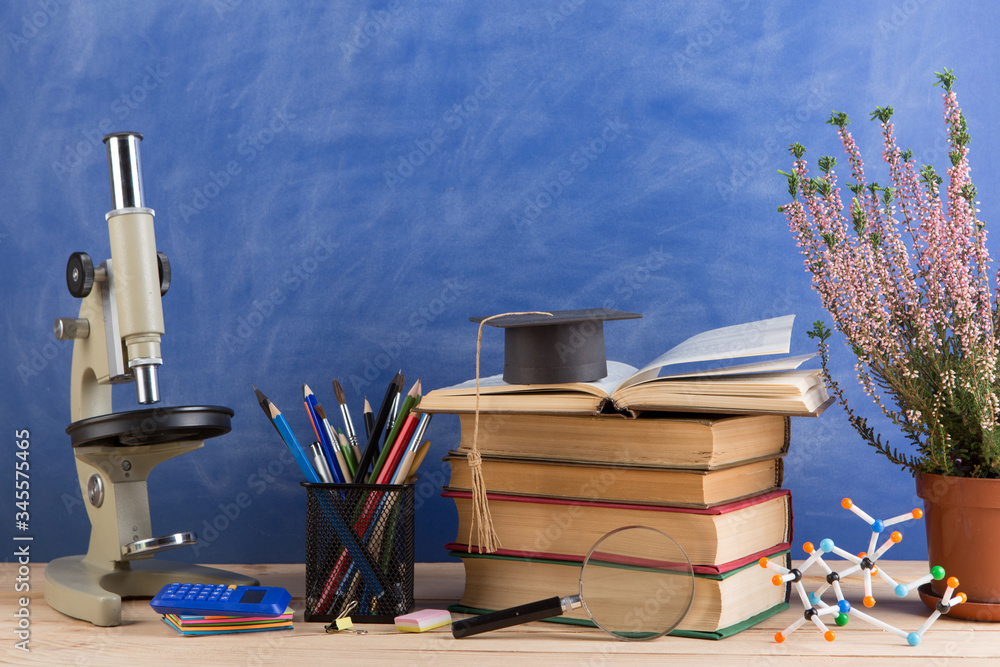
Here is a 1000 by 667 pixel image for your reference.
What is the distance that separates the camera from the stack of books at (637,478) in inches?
30.6

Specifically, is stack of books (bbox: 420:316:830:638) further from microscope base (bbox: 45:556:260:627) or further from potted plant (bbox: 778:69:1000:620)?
microscope base (bbox: 45:556:260:627)

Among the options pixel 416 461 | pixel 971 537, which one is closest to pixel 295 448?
pixel 416 461

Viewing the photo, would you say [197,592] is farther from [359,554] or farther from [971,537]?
[971,537]

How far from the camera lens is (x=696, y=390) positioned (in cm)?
77

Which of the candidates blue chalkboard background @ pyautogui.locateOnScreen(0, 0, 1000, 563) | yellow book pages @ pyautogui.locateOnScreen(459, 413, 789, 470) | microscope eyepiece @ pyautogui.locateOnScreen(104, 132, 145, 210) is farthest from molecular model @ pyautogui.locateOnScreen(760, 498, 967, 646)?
microscope eyepiece @ pyautogui.locateOnScreen(104, 132, 145, 210)

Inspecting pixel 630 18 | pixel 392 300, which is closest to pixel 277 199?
pixel 392 300

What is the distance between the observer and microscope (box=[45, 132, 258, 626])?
0.86 meters

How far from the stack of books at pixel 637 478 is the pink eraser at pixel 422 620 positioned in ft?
0.18

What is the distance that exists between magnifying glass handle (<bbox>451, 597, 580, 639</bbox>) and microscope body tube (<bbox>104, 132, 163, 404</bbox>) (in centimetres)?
42

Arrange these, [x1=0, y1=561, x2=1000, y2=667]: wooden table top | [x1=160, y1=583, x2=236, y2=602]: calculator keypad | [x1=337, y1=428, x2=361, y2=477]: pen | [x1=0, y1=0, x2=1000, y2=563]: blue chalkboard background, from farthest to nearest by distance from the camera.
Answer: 1. [x1=0, y1=0, x2=1000, y2=563]: blue chalkboard background
2. [x1=337, y1=428, x2=361, y2=477]: pen
3. [x1=160, y1=583, x2=236, y2=602]: calculator keypad
4. [x1=0, y1=561, x2=1000, y2=667]: wooden table top

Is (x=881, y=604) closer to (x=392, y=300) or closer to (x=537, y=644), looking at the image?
(x=537, y=644)

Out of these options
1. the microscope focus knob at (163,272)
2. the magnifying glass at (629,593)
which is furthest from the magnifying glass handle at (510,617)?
the microscope focus knob at (163,272)

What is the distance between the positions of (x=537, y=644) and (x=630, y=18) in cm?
88

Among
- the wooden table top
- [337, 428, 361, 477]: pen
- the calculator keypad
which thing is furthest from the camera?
[337, 428, 361, 477]: pen
